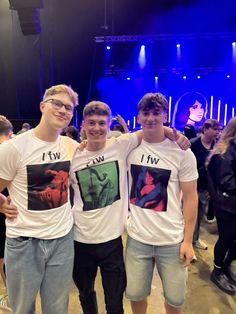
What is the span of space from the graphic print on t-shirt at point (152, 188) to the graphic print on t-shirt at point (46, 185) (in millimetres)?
448

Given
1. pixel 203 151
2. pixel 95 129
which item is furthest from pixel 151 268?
pixel 203 151

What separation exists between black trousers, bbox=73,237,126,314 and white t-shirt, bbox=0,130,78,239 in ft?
0.83

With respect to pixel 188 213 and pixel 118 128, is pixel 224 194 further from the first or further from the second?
pixel 118 128

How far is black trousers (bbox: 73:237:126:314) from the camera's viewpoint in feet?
5.32

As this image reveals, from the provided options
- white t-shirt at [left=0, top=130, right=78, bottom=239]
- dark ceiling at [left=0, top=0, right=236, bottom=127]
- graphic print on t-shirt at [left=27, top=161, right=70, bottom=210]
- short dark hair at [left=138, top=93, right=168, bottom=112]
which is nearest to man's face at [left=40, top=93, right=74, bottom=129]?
white t-shirt at [left=0, top=130, right=78, bottom=239]

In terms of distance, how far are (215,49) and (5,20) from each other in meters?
7.93

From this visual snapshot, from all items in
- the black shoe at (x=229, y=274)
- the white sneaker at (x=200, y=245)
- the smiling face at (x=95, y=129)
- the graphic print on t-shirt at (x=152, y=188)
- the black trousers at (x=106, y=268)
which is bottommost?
the white sneaker at (x=200, y=245)

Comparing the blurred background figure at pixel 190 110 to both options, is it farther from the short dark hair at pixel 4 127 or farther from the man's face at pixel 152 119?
the man's face at pixel 152 119

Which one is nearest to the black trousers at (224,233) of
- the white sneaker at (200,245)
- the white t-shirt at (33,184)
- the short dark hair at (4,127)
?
the white sneaker at (200,245)

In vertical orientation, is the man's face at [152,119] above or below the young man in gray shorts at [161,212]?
above

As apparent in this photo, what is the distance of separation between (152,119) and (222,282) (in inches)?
72.0

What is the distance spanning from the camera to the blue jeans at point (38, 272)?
1.37 metres

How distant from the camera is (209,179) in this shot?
2594 millimetres

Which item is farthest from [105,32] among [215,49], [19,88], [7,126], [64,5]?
[7,126]
